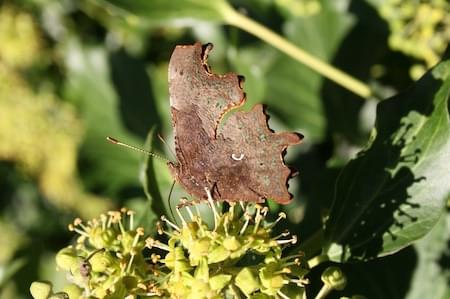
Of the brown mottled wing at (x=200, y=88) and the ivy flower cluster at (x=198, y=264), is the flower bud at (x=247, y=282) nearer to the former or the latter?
the ivy flower cluster at (x=198, y=264)

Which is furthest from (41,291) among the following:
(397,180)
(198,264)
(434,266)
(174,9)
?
(174,9)

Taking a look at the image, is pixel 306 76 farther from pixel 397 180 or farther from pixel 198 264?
pixel 198 264

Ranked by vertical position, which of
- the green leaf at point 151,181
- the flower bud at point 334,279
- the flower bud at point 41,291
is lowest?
the flower bud at point 41,291

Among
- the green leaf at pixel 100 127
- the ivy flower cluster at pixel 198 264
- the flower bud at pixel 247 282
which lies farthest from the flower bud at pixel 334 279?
the green leaf at pixel 100 127

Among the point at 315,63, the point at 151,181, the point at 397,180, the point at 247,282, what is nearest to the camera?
the point at 247,282

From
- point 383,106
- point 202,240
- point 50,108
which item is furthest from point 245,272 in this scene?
point 50,108

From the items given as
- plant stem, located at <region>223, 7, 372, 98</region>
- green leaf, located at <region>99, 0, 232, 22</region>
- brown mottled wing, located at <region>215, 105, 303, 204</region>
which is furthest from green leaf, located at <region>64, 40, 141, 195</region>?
brown mottled wing, located at <region>215, 105, 303, 204</region>

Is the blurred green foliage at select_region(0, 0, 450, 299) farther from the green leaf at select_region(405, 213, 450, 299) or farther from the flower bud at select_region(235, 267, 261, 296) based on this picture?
the flower bud at select_region(235, 267, 261, 296)
